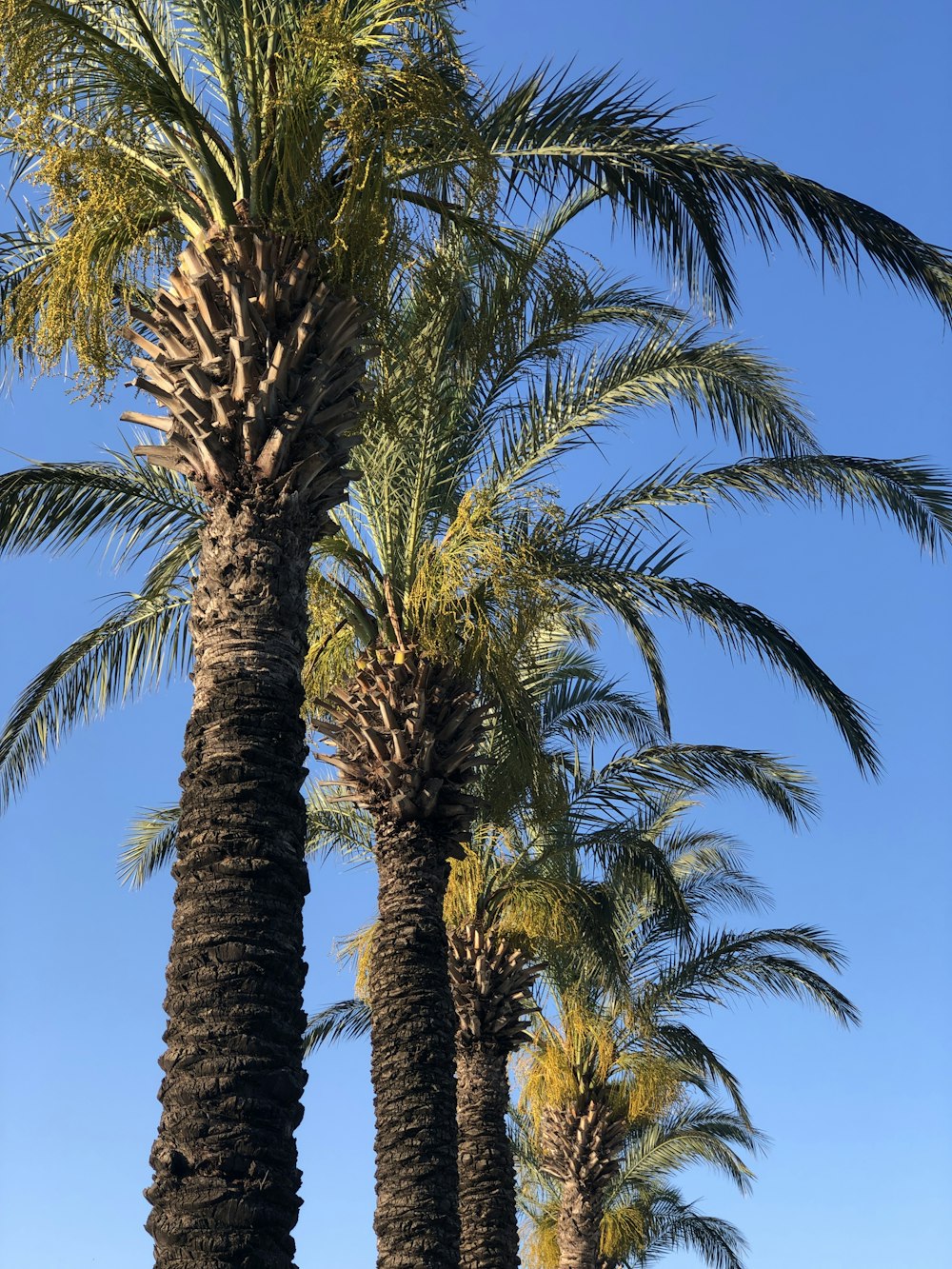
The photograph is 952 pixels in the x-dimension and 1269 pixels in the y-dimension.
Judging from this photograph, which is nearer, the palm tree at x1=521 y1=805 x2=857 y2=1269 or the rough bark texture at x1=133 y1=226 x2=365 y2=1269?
the rough bark texture at x1=133 y1=226 x2=365 y2=1269

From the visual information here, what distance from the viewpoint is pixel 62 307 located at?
8.56 meters

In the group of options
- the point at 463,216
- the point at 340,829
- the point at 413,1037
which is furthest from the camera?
the point at 340,829

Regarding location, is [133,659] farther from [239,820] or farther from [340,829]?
[239,820]

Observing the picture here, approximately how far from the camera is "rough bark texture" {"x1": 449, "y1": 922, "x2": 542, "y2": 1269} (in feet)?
49.8

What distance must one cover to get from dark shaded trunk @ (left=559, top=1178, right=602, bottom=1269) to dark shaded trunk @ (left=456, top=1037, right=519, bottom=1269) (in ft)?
23.3

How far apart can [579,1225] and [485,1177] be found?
332 inches

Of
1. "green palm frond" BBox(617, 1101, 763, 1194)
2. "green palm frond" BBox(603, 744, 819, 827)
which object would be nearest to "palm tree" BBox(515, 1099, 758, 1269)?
"green palm frond" BBox(617, 1101, 763, 1194)

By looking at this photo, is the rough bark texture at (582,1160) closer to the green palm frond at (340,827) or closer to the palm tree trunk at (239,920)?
the green palm frond at (340,827)

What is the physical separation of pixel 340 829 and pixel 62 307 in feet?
35.4

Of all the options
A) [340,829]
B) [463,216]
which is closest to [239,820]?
[463,216]

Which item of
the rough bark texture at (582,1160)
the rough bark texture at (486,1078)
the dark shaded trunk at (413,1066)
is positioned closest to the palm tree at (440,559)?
the dark shaded trunk at (413,1066)

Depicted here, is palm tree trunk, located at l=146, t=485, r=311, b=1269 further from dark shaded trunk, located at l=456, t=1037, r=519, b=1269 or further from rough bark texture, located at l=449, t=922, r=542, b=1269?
rough bark texture, located at l=449, t=922, r=542, b=1269

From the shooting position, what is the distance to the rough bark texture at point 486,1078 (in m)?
15.2

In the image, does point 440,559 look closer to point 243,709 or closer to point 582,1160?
point 243,709
